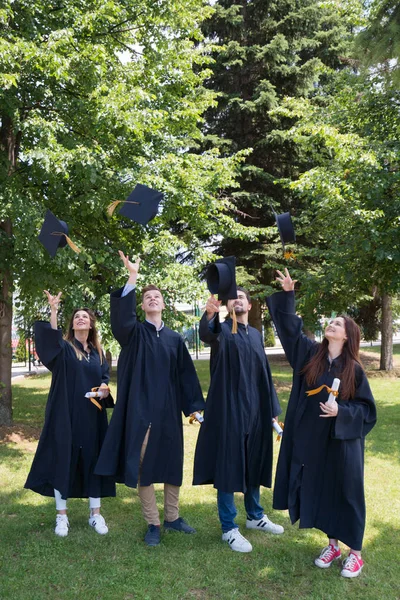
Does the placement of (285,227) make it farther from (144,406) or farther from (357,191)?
(357,191)

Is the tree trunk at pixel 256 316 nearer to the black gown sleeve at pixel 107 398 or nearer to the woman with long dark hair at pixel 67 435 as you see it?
the black gown sleeve at pixel 107 398

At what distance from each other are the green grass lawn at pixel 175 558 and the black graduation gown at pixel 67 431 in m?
0.41

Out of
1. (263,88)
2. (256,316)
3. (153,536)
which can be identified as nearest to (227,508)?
(153,536)

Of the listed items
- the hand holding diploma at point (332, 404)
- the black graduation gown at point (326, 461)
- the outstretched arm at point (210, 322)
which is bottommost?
the black graduation gown at point (326, 461)

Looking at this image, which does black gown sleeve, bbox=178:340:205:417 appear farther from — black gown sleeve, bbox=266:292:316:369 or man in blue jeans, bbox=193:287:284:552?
black gown sleeve, bbox=266:292:316:369

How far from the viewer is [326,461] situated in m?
3.96

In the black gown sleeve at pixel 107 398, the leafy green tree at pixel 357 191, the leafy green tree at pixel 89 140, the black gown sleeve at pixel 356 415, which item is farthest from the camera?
the leafy green tree at pixel 357 191

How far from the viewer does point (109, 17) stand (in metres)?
7.92

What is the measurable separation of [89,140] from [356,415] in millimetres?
6045

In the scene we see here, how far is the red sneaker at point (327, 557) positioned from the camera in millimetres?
3997

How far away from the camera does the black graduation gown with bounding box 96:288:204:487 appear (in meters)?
4.32

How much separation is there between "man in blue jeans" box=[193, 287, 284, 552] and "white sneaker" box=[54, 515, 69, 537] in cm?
122

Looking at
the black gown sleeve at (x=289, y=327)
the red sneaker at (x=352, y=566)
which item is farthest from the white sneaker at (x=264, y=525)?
the black gown sleeve at (x=289, y=327)

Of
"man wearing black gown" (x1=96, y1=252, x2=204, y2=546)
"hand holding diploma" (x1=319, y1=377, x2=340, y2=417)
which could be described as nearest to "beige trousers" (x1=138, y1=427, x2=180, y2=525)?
"man wearing black gown" (x1=96, y1=252, x2=204, y2=546)
